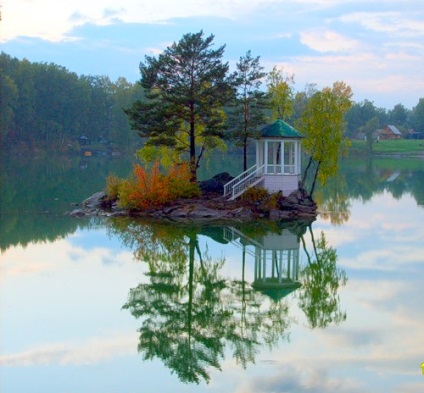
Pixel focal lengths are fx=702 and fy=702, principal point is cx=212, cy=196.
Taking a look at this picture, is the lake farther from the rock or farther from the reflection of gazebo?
the rock

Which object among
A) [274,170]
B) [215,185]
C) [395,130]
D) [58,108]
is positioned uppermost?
[58,108]

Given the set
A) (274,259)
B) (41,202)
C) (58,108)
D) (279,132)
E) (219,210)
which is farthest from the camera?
(58,108)

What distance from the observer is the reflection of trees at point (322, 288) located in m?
13.6

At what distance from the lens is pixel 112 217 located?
27.8 m

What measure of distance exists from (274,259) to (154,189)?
998 cm

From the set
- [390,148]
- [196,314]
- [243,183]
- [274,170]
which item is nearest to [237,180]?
[243,183]

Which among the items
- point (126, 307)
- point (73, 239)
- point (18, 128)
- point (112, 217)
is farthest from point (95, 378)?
point (18, 128)

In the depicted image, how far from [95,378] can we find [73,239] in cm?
1240

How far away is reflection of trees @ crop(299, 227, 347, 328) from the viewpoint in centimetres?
1357

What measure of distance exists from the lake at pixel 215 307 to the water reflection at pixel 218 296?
0.04 m

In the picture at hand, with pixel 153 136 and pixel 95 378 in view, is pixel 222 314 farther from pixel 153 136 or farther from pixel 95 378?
pixel 153 136

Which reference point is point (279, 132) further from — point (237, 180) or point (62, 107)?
point (62, 107)

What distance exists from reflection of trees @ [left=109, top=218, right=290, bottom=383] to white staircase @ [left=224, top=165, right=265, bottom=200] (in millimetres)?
9698

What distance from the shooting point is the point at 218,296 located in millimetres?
15117
